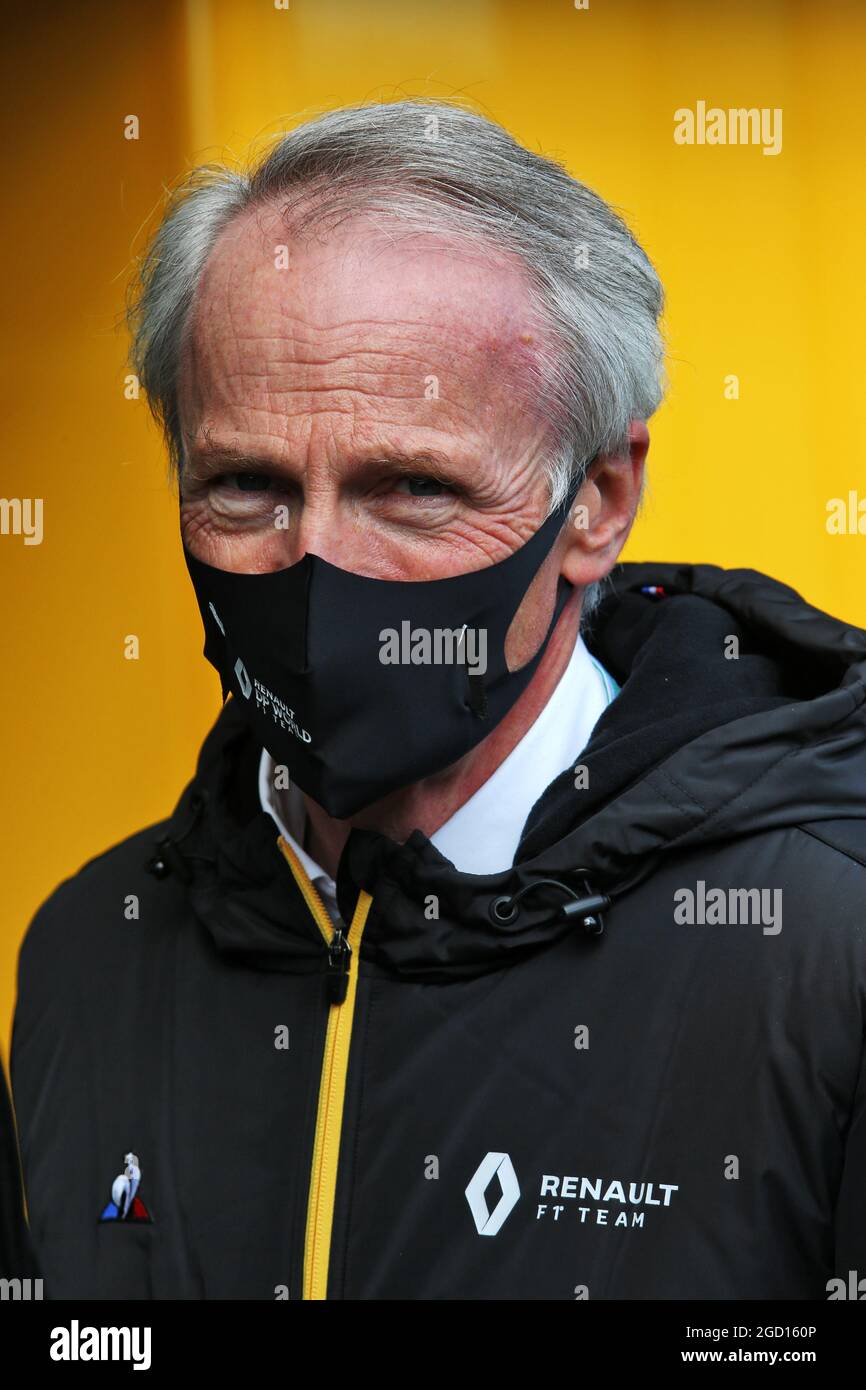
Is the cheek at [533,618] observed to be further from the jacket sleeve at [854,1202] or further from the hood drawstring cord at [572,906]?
the jacket sleeve at [854,1202]

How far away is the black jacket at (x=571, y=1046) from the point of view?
71.3 inches

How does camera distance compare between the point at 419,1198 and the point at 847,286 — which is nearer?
the point at 419,1198

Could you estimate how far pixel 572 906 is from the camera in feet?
6.21

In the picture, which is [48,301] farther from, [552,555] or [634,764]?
[634,764]

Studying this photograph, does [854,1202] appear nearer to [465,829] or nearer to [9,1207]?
[465,829]

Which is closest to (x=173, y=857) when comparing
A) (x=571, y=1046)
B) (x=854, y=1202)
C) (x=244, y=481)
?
(x=244, y=481)

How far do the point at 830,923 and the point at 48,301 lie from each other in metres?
2.69

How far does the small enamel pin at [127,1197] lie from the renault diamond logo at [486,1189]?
1.62 feet

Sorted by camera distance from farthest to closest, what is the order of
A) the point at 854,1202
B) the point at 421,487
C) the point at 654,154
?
the point at 654,154 < the point at 421,487 < the point at 854,1202

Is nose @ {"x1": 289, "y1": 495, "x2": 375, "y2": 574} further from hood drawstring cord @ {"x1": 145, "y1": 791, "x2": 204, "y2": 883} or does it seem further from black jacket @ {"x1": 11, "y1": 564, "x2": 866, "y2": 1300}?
hood drawstring cord @ {"x1": 145, "y1": 791, "x2": 204, "y2": 883}

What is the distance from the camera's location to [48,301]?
3.83 meters

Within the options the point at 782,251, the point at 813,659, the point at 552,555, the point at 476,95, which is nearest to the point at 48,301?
the point at 476,95

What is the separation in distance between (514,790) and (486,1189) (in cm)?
51

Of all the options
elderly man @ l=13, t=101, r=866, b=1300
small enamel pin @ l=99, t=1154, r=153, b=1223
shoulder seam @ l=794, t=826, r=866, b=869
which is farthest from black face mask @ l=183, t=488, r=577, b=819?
small enamel pin @ l=99, t=1154, r=153, b=1223
